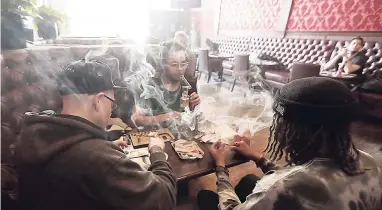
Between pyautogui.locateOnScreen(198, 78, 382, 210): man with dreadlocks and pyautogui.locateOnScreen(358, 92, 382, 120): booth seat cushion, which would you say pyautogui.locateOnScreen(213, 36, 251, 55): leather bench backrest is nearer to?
pyautogui.locateOnScreen(358, 92, 382, 120): booth seat cushion

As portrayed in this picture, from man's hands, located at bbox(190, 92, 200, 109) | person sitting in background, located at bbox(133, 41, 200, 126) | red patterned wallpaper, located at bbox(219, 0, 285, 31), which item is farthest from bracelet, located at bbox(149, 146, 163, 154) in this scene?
red patterned wallpaper, located at bbox(219, 0, 285, 31)

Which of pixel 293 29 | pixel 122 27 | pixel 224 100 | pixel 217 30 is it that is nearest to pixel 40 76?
pixel 224 100

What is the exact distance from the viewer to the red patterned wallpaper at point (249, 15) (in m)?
6.68

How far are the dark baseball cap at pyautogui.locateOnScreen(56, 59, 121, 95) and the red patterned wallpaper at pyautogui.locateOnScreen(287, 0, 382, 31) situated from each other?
17.5 feet

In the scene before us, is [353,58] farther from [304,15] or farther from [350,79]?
[304,15]

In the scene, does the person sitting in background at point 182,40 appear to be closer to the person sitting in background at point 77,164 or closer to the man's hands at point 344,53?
the person sitting in background at point 77,164

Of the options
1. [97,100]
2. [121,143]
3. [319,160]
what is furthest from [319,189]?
[121,143]

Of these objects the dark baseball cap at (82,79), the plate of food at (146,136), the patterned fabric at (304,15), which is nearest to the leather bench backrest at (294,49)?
the patterned fabric at (304,15)

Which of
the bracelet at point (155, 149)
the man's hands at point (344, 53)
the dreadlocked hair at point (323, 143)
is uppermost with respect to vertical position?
the man's hands at point (344, 53)

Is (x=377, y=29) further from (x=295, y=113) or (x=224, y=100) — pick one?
(x=295, y=113)

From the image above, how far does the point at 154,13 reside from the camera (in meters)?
9.62

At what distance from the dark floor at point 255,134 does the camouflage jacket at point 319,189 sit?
0.17m

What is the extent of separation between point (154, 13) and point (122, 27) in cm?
357

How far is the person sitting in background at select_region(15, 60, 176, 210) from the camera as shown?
2.91 feet
